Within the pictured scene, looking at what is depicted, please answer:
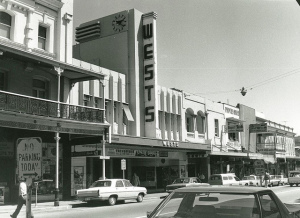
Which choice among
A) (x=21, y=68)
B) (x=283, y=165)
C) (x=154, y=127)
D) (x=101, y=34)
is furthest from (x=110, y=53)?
(x=283, y=165)

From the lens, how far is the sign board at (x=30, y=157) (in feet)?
24.2

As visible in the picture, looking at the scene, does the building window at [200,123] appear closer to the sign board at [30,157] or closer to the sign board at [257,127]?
the sign board at [257,127]

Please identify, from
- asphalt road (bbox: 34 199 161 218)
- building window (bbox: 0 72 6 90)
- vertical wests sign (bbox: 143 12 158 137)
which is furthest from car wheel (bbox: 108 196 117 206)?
vertical wests sign (bbox: 143 12 158 137)

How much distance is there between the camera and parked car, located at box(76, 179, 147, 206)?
1970 centimetres

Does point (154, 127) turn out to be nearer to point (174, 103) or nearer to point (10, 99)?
point (174, 103)

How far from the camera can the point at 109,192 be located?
2009 cm

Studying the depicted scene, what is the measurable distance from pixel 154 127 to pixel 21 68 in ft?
40.7

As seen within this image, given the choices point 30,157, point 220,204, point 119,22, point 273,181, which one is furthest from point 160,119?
point 220,204

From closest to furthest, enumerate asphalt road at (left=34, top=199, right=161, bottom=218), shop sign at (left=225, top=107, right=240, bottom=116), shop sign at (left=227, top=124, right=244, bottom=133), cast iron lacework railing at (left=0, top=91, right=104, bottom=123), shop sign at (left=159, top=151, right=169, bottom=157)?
asphalt road at (left=34, top=199, right=161, bottom=218) → cast iron lacework railing at (left=0, top=91, right=104, bottom=123) → shop sign at (left=159, top=151, right=169, bottom=157) → shop sign at (left=227, top=124, right=244, bottom=133) → shop sign at (left=225, top=107, right=240, bottom=116)

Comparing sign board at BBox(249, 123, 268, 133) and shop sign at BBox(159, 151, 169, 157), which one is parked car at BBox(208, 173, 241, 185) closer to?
shop sign at BBox(159, 151, 169, 157)

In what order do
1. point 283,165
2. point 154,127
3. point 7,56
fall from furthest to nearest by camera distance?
1. point 283,165
2. point 154,127
3. point 7,56

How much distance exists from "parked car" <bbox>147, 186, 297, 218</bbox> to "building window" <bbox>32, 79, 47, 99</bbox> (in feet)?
61.5

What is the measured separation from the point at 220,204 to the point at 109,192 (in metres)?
15.4

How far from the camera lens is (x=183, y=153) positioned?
37.5m
